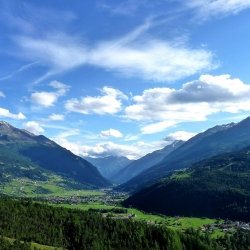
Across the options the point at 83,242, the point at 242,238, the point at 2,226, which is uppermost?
the point at 2,226

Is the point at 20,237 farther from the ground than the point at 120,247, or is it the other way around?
the point at 20,237

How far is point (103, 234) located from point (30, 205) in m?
55.0

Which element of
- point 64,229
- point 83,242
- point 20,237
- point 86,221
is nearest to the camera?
point 20,237

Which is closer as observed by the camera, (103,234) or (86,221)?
(103,234)

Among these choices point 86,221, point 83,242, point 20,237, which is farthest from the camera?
point 86,221

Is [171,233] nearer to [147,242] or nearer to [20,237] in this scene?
[147,242]

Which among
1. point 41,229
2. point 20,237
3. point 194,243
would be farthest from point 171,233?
point 20,237

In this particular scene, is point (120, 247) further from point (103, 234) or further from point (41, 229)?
point (41, 229)

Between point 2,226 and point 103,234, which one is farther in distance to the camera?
point 103,234

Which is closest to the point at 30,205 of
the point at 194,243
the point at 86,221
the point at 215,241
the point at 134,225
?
the point at 86,221

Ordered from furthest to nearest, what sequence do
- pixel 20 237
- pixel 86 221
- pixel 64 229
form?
pixel 86 221
pixel 64 229
pixel 20 237

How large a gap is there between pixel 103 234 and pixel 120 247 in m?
16.2

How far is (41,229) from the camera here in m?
154

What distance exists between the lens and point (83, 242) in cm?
15362
